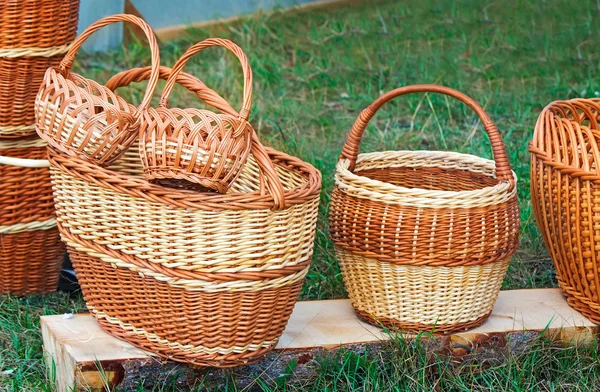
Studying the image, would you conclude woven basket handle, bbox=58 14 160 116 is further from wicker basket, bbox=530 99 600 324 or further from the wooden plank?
wicker basket, bbox=530 99 600 324

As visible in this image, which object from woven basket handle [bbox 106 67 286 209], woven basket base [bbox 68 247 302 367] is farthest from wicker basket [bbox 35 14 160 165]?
woven basket base [bbox 68 247 302 367]

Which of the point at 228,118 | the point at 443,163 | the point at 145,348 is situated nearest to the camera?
the point at 228,118

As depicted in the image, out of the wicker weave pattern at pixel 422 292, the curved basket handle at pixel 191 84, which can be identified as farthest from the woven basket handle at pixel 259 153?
the wicker weave pattern at pixel 422 292

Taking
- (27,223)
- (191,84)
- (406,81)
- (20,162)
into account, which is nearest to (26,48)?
(20,162)

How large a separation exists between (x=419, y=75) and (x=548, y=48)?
87 centimetres

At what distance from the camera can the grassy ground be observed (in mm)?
2170

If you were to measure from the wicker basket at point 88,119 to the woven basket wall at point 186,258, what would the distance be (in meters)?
0.04

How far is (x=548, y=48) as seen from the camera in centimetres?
446

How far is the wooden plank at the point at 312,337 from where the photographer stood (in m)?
1.77

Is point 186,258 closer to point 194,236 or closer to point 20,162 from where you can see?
point 194,236

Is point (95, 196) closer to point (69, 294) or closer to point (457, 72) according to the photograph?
point (69, 294)

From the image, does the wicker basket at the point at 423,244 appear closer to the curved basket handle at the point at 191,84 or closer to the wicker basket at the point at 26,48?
the curved basket handle at the point at 191,84

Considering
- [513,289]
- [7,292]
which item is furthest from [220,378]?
[513,289]

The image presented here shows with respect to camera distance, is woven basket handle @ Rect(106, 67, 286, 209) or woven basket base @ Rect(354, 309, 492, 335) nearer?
woven basket handle @ Rect(106, 67, 286, 209)
